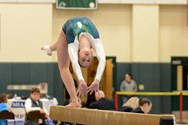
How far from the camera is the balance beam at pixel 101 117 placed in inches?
190

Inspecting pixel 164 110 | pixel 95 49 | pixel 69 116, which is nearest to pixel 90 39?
pixel 95 49

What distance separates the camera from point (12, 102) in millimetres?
13070

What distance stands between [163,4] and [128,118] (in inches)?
564

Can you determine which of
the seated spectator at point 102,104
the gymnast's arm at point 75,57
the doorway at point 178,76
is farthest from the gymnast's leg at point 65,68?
the doorway at point 178,76

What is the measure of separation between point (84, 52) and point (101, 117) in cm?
79

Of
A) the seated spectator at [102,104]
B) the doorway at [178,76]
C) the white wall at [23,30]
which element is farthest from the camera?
the doorway at [178,76]

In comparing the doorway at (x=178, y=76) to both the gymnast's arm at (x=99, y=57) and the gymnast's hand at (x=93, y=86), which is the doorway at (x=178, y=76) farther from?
the gymnast's hand at (x=93, y=86)

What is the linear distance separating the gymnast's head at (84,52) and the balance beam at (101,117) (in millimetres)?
598

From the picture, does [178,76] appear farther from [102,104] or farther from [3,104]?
[102,104]

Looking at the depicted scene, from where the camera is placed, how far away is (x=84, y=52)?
5.68 m

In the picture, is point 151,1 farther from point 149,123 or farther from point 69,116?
point 149,123

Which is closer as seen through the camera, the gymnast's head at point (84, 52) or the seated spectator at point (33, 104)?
→ the gymnast's head at point (84, 52)

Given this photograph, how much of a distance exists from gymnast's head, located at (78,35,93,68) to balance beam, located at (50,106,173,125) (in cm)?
60

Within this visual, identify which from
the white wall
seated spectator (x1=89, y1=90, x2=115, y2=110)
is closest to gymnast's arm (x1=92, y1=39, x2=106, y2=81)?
seated spectator (x1=89, y1=90, x2=115, y2=110)
